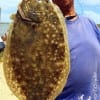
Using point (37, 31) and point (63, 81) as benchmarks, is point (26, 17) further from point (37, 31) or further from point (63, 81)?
point (63, 81)

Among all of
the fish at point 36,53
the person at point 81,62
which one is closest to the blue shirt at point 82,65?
the person at point 81,62

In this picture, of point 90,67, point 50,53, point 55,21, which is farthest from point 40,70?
point 90,67

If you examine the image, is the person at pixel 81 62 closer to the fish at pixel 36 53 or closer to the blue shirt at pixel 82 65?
the blue shirt at pixel 82 65

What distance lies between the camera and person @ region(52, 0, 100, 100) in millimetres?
5070

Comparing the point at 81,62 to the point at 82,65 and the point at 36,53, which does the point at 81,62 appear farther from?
the point at 36,53

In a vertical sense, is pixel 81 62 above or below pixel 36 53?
below

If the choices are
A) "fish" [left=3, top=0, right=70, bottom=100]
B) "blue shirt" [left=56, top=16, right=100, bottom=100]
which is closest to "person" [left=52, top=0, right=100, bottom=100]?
"blue shirt" [left=56, top=16, right=100, bottom=100]

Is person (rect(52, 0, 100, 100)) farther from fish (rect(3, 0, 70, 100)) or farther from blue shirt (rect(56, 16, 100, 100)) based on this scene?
fish (rect(3, 0, 70, 100))

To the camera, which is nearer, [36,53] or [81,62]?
[36,53]

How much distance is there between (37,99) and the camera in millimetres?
4207

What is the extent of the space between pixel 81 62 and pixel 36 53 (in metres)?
1.00

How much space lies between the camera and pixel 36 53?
419cm

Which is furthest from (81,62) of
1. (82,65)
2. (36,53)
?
(36,53)

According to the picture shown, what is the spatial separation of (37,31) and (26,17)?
Result: 0.47 feet
